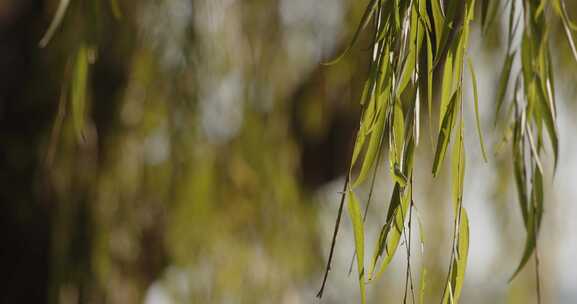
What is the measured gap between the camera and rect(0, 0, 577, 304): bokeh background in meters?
1.23

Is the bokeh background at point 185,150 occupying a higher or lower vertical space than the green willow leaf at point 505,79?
lower

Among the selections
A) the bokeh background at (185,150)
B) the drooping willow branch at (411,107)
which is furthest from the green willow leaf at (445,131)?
the bokeh background at (185,150)

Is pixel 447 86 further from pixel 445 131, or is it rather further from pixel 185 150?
pixel 185 150

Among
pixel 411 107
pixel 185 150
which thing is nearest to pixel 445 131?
pixel 411 107

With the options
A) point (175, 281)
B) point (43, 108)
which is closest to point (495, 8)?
point (175, 281)

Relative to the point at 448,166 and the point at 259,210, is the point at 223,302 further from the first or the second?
the point at 448,166

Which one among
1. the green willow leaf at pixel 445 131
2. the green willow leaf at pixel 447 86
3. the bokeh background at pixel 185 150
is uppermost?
the green willow leaf at pixel 447 86

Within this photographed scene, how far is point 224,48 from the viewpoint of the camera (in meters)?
1.22

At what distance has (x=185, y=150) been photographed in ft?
3.99

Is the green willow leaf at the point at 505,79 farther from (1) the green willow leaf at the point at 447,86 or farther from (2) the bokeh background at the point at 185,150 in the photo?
(2) the bokeh background at the point at 185,150

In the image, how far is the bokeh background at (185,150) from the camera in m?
1.23

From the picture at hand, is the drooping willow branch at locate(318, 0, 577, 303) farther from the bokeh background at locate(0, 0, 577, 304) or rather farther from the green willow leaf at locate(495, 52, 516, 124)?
the bokeh background at locate(0, 0, 577, 304)

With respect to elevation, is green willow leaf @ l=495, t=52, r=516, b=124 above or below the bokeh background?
above

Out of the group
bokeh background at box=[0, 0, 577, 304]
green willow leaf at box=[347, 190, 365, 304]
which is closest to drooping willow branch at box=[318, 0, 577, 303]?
green willow leaf at box=[347, 190, 365, 304]
